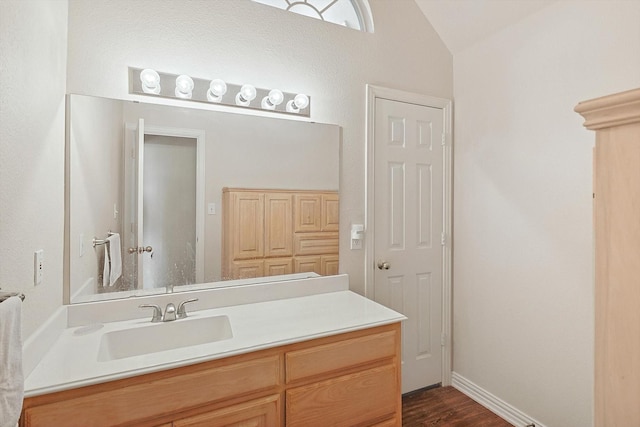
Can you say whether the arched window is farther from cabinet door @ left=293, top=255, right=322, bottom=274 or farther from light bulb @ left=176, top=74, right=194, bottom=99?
cabinet door @ left=293, top=255, right=322, bottom=274

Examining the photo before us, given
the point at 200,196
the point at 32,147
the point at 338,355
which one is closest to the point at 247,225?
the point at 200,196

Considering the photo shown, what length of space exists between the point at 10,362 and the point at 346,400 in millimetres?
1222

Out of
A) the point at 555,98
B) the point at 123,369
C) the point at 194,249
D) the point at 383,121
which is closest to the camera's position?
the point at 123,369

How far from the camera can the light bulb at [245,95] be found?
1876mm

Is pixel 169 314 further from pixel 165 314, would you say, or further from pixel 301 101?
pixel 301 101

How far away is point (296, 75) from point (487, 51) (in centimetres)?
135

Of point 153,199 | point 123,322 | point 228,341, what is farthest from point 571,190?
point 123,322

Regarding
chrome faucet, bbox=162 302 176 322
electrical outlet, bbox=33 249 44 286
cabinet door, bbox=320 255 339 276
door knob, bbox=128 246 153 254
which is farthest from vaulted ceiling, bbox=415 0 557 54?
electrical outlet, bbox=33 249 44 286

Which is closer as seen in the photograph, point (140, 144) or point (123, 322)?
point (123, 322)

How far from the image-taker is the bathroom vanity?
43.3 inches

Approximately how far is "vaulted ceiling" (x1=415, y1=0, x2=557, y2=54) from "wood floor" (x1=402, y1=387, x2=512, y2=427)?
254 cm

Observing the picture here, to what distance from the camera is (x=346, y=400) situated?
1519mm

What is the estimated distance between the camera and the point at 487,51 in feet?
7.66

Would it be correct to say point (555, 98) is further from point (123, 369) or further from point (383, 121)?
point (123, 369)
